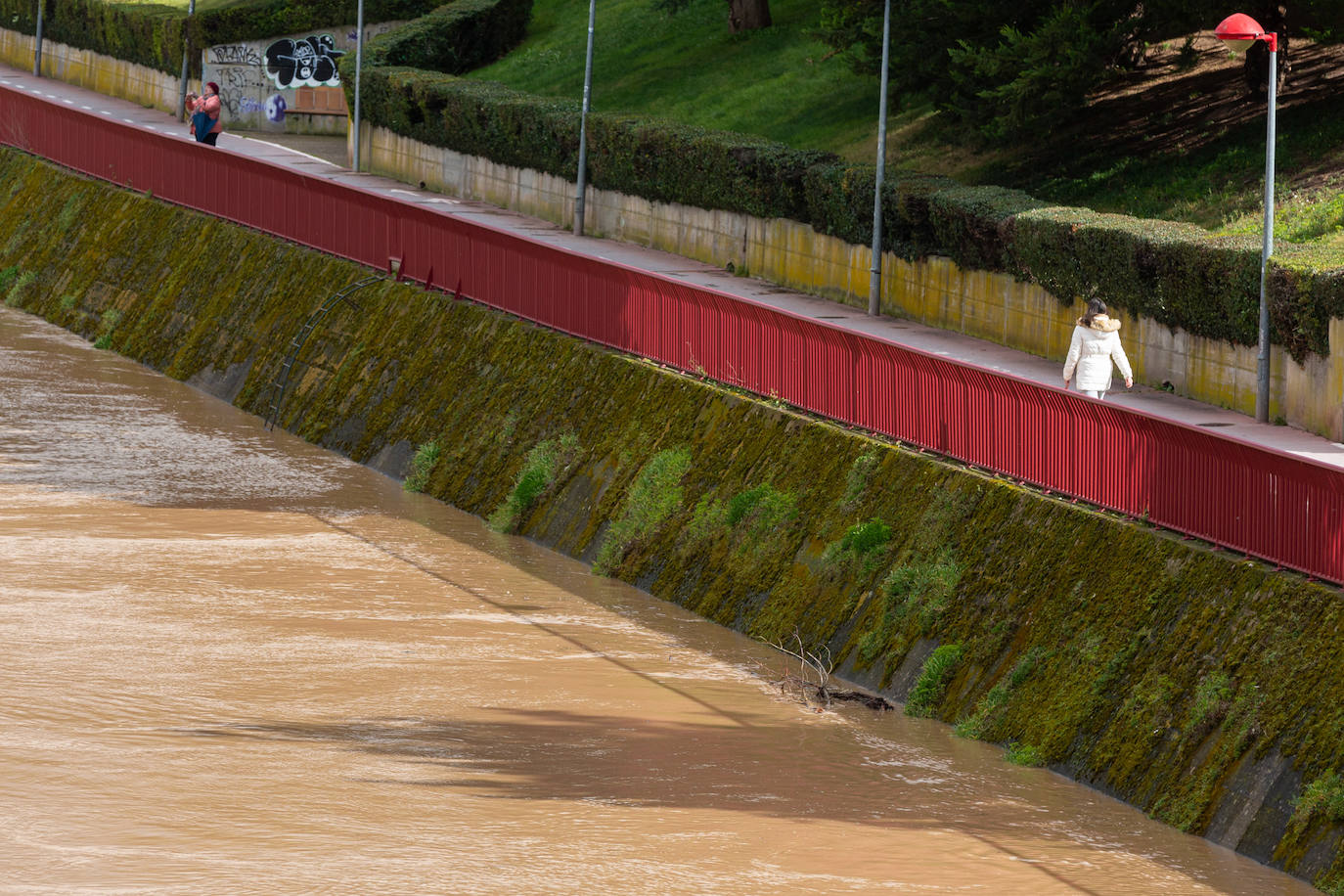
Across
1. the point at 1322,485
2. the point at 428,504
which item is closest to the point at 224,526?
the point at 428,504

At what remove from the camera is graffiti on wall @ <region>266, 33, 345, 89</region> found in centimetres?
5000

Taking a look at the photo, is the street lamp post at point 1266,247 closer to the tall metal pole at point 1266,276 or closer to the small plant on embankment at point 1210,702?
the tall metal pole at point 1266,276

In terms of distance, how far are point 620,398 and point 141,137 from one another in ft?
58.2

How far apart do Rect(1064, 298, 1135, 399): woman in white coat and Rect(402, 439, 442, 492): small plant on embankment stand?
8744 millimetres

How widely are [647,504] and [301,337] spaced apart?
387 inches

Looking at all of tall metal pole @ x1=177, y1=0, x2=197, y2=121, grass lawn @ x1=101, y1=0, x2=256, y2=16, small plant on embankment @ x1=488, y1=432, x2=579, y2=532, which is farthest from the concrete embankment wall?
grass lawn @ x1=101, y1=0, x2=256, y2=16

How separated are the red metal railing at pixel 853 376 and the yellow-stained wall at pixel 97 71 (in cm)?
1767

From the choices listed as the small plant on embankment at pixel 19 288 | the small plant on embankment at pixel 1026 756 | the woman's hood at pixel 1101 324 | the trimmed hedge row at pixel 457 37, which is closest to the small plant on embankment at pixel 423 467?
the woman's hood at pixel 1101 324

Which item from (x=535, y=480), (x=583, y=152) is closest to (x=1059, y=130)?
(x=583, y=152)

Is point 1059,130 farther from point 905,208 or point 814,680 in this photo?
point 814,680

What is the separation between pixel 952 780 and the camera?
16156 mm

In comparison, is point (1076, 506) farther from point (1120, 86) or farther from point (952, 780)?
point (1120, 86)

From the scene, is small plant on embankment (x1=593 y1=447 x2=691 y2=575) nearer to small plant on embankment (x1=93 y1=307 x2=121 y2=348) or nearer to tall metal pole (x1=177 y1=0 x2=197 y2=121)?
small plant on embankment (x1=93 y1=307 x2=121 y2=348)

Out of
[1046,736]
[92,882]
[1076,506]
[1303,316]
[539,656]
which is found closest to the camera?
[92,882]
